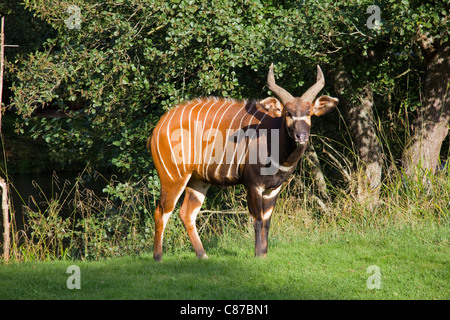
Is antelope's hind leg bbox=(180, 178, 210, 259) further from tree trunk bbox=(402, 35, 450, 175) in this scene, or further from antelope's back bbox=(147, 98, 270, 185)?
tree trunk bbox=(402, 35, 450, 175)

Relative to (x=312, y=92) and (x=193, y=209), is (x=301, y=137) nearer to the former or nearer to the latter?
(x=312, y=92)

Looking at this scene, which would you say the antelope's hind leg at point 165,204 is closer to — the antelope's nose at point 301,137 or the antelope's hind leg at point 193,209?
the antelope's hind leg at point 193,209

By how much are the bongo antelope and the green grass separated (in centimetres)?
39

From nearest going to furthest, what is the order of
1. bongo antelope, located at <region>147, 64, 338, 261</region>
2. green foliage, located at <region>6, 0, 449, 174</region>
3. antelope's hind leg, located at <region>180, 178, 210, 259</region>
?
bongo antelope, located at <region>147, 64, 338, 261</region>, antelope's hind leg, located at <region>180, 178, 210, 259</region>, green foliage, located at <region>6, 0, 449, 174</region>

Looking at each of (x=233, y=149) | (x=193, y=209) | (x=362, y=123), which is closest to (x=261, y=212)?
(x=233, y=149)

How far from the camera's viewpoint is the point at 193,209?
643cm

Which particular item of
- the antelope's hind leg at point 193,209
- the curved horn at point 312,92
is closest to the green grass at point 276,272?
the antelope's hind leg at point 193,209

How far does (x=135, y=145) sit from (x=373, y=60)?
11.6 feet

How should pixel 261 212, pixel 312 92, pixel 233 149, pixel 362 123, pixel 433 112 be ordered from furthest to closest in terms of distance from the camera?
pixel 362 123 < pixel 433 112 < pixel 233 149 < pixel 261 212 < pixel 312 92

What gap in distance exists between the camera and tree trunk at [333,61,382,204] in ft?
29.6

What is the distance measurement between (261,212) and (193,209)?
0.81 meters

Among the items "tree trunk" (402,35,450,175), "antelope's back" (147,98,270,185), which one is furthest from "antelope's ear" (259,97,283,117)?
"tree trunk" (402,35,450,175)

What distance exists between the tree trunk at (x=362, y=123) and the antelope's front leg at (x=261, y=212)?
10.4ft

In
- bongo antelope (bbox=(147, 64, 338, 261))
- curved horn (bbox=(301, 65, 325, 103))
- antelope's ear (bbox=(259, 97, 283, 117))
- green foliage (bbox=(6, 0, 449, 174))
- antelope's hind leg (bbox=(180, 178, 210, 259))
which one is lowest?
Answer: antelope's hind leg (bbox=(180, 178, 210, 259))
